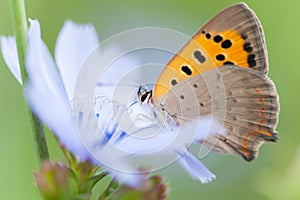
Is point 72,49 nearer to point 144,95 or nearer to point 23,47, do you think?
point 144,95

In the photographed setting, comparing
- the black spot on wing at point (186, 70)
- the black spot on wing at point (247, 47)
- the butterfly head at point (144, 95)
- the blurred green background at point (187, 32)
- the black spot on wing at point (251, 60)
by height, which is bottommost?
the blurred green background at point (187, 32)

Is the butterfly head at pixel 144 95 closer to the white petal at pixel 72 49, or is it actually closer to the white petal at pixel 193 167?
the white petal at pixel 72 49

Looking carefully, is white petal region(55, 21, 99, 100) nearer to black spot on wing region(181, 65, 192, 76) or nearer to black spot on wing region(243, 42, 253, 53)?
black spot on wing region(181, 65, 192, 76)

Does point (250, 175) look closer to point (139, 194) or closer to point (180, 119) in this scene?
point (180, 119)

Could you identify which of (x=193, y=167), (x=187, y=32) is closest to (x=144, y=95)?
(x=193, y=167)

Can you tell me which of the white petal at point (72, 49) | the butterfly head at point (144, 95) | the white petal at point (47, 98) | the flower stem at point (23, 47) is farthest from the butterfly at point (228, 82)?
the flower stem at point (23, 47)

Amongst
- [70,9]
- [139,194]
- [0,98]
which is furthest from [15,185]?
[139,194]
